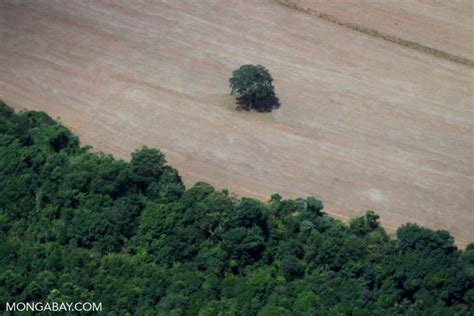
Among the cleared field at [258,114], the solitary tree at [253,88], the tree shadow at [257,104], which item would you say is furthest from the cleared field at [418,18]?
the tree shadow at [257,104]

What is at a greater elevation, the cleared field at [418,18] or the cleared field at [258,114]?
the cleared field at [418,18]

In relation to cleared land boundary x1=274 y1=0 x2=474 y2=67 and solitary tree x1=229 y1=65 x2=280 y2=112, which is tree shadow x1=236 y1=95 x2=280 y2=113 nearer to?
solitary tree x1=229 y1=65 x2=280 y2=112

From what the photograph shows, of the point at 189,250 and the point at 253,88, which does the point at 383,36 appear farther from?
the point at 189,250

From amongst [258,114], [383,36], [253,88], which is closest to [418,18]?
[383,36]

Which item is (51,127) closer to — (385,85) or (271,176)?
(271,176)

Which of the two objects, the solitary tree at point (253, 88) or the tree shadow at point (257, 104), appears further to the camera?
the tree shadow at point (257, 104)

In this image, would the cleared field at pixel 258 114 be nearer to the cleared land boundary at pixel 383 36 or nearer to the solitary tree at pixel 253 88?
the cleared land boundary at pixel 383 36

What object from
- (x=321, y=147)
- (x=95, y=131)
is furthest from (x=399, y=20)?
(x=95, y=131)
